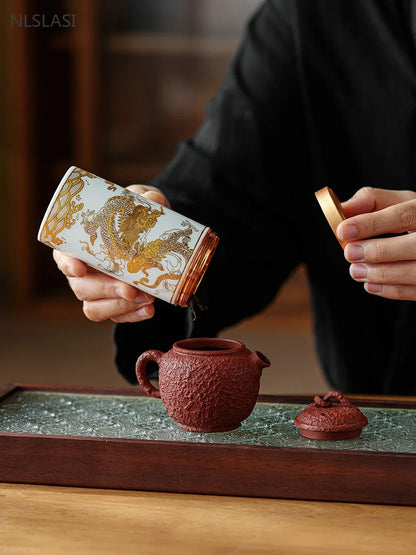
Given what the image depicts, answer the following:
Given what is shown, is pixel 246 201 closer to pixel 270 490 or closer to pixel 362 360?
pixel 362 360

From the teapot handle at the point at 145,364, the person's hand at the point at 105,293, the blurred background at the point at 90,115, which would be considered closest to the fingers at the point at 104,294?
the person's hand at the point at 105,293

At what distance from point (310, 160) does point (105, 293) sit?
0.70 m

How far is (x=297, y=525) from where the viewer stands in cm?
85

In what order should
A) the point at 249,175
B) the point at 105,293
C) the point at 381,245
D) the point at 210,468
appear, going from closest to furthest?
the point at 210,468
the point at 381,245
the point at 105,293
the point at 249,175

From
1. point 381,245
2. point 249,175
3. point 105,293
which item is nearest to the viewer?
point 381,245

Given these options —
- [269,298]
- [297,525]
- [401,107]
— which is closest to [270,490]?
[297,525]

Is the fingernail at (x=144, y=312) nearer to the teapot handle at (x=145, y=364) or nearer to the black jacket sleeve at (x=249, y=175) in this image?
the teapot handle at (x=145, y=364)

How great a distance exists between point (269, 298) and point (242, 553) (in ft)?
2.82

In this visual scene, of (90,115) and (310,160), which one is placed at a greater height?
(90,115)

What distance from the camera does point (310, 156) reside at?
165 cm

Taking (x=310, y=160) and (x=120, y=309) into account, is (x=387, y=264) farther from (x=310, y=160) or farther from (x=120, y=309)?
(x=310, y=160)

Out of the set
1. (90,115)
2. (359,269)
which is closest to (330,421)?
(359,269)

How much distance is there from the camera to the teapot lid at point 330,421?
37.2 inches

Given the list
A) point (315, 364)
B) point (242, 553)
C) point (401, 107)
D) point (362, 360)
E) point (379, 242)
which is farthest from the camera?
point (315, 364)
